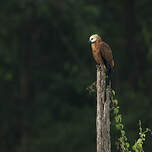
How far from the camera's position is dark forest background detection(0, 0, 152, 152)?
17.3m

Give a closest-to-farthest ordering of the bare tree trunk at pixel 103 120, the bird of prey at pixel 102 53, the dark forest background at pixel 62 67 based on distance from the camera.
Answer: the bare tree trunk at pixel 103 120, the bird of prey at pixel 102 53, the dark forest background at pixel 62 67

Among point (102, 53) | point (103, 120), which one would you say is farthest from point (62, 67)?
point (103, 120)

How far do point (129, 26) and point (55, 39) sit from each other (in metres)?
2.39

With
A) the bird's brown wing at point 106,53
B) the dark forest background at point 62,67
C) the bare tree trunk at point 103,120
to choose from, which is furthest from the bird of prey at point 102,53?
the dark forest background at point 62,67

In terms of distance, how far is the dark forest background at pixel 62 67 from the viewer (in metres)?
17.3

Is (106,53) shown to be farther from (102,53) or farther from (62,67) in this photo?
(62,67)

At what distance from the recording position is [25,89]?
19000 mm

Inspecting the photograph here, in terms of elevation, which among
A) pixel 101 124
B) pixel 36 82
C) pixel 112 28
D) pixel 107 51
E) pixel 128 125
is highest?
pixel 112 28

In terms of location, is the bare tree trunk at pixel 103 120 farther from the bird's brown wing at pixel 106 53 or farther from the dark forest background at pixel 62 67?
the dark forest background at pixel 62 67

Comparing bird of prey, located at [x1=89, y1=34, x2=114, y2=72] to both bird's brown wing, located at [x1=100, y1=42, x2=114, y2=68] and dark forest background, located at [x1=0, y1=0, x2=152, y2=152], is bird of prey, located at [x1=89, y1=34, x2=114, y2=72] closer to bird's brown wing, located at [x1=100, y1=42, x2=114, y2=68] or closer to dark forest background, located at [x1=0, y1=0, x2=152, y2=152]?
bird's brown wing, located at [x1=100, y1=42, x2=114, y2=68]

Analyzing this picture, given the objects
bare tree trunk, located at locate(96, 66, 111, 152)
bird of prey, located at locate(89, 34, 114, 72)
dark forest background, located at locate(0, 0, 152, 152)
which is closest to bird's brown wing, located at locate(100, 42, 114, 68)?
bird of prey, located at locate(89, 34, 114, 72)

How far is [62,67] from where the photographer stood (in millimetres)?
19547

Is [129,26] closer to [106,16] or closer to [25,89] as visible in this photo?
[106,16]

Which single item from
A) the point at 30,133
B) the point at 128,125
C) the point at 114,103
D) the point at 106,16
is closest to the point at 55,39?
the point at 106,16
